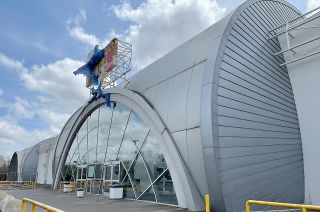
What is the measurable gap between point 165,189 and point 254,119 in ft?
18.7

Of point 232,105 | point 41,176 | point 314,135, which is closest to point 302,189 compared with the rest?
point 314,135

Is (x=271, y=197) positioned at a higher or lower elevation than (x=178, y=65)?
lower

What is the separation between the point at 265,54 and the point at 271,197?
748 cm

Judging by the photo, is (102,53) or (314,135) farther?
(102,53)

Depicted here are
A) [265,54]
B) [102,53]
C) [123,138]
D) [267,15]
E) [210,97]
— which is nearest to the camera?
[210,97]

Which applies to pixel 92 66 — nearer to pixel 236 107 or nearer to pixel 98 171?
pixel 98 171

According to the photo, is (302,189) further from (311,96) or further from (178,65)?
(178,65)

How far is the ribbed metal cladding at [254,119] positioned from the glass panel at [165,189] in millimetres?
3654

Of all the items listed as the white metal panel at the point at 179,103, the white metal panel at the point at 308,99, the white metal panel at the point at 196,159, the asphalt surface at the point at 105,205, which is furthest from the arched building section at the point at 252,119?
the asphalt surface at the point at 105,205

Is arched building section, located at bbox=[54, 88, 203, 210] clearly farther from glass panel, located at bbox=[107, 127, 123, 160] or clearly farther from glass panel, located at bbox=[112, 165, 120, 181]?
glass panel, located at bbox=[112, 165, 120, 181]

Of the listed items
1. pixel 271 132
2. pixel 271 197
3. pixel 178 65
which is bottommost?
pixel 271 197

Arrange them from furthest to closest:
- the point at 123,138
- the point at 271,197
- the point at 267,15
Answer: the point at 123,138 → the point at 267,15 → the point at 271,197

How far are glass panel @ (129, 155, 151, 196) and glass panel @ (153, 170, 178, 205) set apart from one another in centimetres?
101

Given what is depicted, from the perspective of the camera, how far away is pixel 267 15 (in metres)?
17.6
